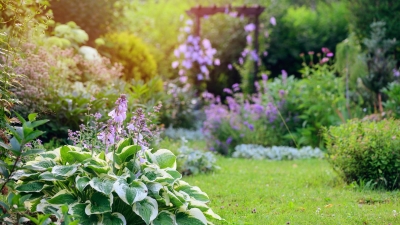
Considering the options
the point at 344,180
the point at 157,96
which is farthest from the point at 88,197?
the point at 157,96

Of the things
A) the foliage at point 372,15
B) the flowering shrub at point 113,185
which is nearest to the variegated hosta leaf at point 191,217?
the flowering shrub at point 113,185

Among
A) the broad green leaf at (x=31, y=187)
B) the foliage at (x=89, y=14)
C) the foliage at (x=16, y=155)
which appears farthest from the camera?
the foliage at (x=89, y=14)

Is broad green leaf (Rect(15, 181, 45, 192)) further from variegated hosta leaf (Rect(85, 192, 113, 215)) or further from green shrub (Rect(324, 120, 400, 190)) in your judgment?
green shrub (Rect(324, 120, 400, 190))

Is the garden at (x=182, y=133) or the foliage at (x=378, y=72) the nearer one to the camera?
the garden at (x=182, y=133)

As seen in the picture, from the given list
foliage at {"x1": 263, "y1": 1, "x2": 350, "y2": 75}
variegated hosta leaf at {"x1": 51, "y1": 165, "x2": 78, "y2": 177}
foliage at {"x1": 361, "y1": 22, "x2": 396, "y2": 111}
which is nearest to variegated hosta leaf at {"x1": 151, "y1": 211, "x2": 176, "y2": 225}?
variegated hosta leaf at {"x1": 51, "y1": 165, "x2": 78, "y2": 177}

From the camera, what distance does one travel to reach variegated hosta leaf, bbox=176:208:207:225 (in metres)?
3.68

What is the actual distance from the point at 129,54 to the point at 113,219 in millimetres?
8506

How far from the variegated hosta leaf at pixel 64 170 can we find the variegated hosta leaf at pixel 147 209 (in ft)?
1.58

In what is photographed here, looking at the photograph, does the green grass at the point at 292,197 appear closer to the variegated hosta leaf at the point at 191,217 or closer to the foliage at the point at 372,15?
the variegated hosta leaf at the point at 191,217

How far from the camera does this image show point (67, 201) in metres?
3.56

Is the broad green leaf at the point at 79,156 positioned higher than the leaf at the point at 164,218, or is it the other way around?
the broad green leaf at the point at 79,156

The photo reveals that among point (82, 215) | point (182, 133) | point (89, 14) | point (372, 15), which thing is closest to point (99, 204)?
point (82, 215)

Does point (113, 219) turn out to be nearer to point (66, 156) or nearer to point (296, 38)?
point (66, 156)

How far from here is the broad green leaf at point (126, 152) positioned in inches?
146
